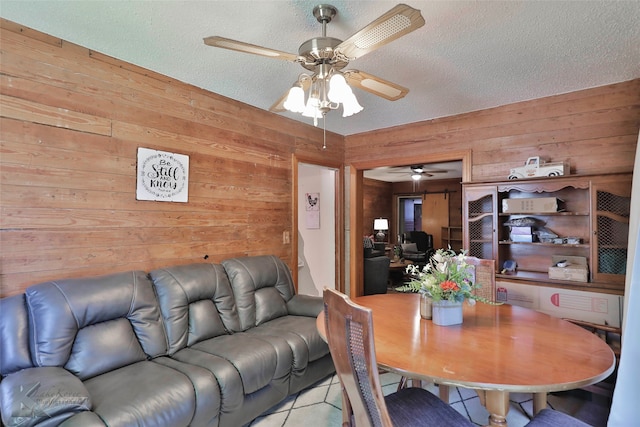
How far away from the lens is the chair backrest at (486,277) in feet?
8.66

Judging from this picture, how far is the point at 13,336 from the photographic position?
5.82ft

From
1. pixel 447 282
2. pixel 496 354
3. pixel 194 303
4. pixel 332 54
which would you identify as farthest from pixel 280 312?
pixel 332 54

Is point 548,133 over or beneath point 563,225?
over

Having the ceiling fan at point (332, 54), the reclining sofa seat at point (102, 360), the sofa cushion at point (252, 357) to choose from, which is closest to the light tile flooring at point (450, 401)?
the sofa cushion at point (252, 357)

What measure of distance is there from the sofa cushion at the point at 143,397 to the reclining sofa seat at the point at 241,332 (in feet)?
0.72

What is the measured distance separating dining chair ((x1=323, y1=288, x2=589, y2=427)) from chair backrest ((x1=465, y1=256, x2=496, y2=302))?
1.16 meters

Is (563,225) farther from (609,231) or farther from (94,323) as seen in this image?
(94,323)

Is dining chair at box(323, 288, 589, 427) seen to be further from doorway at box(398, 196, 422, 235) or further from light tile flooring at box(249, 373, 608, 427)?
doorway at box(398, 196, 422, 235)

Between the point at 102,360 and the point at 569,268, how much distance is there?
11.5 ft

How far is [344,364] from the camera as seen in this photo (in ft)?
4.58

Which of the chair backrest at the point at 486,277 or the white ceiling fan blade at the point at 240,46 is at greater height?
the white ceiling fan blade at the point at 240,46

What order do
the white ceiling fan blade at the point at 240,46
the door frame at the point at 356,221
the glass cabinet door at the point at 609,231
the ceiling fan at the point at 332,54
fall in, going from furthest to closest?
the door frame at the point at 356,221
the glass cabinet door at the point at 609,231
the white ceiling fan blade at the point at 240,46
the ceiling fan at the point at 332,54

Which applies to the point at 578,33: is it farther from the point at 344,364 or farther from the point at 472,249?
the point at 344,364

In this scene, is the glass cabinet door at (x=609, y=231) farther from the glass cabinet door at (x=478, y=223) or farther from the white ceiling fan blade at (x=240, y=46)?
the white ceiling fan blade at (x=240, y=46)
